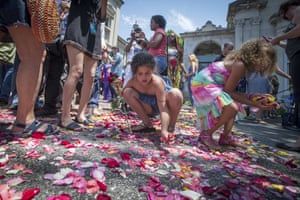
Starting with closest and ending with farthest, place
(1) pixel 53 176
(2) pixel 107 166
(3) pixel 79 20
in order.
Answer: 1. (1) pixel 53 176
2. (2) pixel 107 166
3. (3) pixel 79 20

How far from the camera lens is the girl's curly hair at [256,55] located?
6.60ft

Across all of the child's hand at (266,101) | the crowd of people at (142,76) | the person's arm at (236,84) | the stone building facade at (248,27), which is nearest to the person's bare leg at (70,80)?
the crowd of people at (142,76)

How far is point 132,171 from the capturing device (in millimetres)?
1219

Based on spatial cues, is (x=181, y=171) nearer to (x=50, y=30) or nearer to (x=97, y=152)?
(x=97, y=152)

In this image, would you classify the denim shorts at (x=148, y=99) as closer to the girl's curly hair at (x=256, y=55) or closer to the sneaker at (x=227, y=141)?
the sneaker at (x=227, y=141)

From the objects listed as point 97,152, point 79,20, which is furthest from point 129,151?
point 79,20

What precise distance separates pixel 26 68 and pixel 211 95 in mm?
1765

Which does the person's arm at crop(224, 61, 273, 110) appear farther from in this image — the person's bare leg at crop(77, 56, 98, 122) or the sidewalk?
the person's bare leg at crop(77, 56, 98, 122)

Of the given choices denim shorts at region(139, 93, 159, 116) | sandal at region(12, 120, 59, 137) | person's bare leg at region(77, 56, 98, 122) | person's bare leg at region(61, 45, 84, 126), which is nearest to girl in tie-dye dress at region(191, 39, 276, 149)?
denim shorts at region(139, 93, 159, 116)

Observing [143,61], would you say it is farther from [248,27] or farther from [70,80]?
[248,27]

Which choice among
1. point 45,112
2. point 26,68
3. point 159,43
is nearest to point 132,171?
point 26,68

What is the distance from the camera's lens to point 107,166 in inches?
48.9

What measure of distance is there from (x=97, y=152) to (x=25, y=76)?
34.3 inches

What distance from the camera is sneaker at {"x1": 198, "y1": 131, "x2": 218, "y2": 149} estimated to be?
6.54 feet
